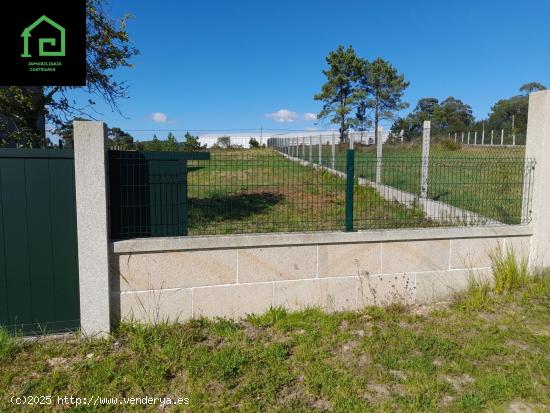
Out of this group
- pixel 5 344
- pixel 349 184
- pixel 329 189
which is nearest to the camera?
pixel 5 344

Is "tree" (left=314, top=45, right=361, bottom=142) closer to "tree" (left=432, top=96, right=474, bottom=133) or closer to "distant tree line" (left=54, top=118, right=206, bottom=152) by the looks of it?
"tree" (left=432, top=96, right=474, bottom=133)

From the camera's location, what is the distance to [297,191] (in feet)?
19.2

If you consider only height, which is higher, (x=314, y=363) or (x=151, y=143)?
(x=151, y=143)

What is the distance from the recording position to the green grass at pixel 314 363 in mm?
3281

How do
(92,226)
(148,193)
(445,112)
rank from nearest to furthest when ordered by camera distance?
(92,226)
(148,193)
(445,112)

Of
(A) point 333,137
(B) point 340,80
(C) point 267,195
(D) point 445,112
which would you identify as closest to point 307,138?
(A) point 333,137

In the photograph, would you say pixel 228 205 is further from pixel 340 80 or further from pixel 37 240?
pixel 340 80

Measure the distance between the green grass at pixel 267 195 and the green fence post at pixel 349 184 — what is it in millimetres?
365

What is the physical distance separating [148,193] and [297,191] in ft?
6.97

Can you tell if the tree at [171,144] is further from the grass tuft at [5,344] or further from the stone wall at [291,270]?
the grass tuft at [5,344]

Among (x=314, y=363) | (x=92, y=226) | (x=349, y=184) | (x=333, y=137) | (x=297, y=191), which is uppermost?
(x=333, y=137)

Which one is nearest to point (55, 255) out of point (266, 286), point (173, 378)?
point (173, 378)

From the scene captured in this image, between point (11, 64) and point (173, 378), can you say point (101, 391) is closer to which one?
point (173, 378)

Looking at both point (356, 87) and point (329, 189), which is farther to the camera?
point (356, 87)
